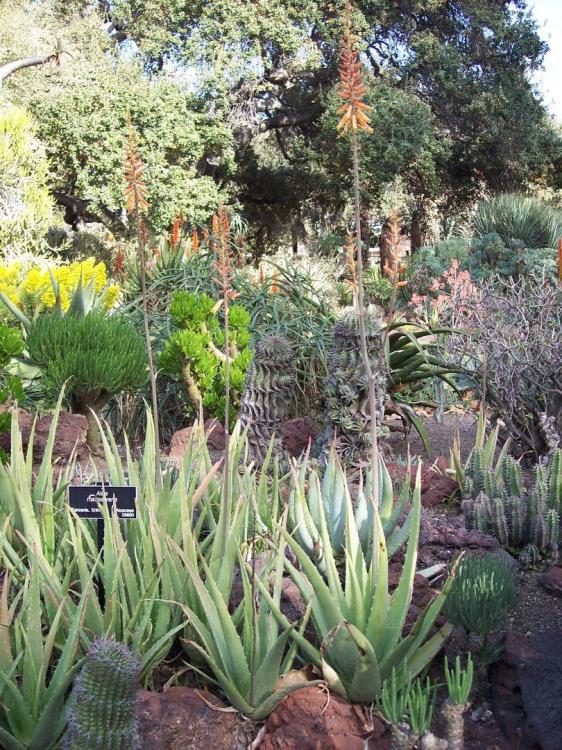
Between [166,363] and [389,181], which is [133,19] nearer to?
[389,181]

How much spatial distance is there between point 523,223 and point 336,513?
12.0 meters

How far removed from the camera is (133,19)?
17.5 metres

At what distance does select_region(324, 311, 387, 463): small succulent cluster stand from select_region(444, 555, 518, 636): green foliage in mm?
1541

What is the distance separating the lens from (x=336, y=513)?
2.60 m

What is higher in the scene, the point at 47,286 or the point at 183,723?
the point at 47,286

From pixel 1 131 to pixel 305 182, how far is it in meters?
8.67

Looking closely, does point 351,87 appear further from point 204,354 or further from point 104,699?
point 204,354

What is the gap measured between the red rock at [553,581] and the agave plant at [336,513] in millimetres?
486

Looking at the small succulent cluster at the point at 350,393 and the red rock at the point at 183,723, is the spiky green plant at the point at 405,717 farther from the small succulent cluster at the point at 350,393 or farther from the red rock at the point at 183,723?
the small succulent cluster at the point at 350,393

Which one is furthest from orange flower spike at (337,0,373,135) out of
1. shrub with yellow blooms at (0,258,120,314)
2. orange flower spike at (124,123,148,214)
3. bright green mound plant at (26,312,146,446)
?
shrub with yellow blooms at (0,258,120,314)

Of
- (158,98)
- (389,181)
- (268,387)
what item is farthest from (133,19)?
(268,387)

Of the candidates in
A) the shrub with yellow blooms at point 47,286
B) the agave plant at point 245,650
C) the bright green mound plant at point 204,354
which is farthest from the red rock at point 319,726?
the shrub with yellow blooms at point 47,286

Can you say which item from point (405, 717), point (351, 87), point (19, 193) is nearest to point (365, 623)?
point (405, 717)

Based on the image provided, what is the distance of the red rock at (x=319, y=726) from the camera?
1.74m
